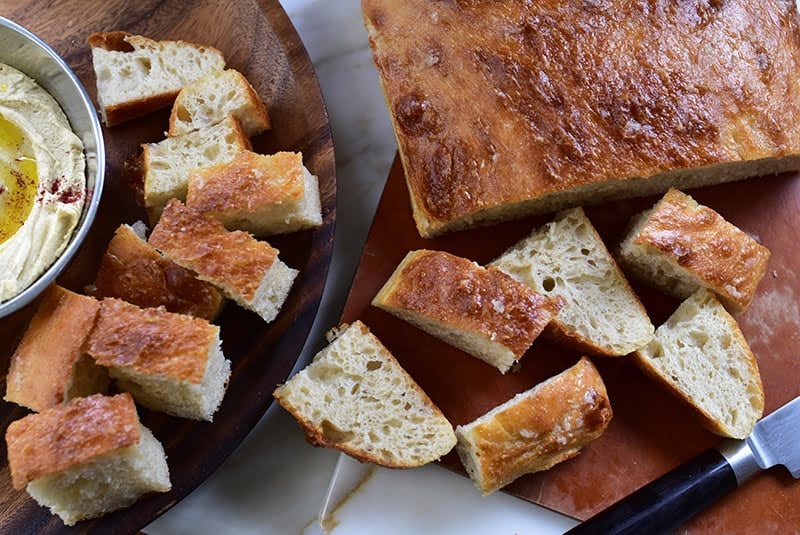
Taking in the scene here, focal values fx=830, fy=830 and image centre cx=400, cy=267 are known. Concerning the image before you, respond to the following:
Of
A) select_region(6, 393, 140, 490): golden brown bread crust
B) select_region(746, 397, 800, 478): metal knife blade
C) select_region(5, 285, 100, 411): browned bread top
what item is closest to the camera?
select_region(6, 393, 140, 490): golden brown bread crust

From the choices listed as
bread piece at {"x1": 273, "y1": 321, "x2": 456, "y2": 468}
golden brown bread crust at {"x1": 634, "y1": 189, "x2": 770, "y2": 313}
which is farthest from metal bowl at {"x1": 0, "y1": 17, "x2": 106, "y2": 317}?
golden brown bread crust at {"x1": 634, "y1": 189, "x2": 770, "y2": 313}

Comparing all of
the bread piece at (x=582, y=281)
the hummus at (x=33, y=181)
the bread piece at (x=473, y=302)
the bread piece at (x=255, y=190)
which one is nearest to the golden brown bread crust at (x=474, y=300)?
the bread piece at (x=473, y=302)

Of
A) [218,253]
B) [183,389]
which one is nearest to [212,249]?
[218,253]

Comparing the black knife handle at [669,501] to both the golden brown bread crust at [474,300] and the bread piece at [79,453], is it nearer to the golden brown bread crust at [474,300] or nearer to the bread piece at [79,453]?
the golden brown bread crust at [474,300]

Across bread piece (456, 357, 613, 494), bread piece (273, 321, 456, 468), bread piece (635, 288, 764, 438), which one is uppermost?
bread piece (273, 321, 456, 468)

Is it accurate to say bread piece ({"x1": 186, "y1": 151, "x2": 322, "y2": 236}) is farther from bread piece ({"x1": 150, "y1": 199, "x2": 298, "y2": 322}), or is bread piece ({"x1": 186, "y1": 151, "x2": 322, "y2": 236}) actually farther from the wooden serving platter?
the wooden serving platter

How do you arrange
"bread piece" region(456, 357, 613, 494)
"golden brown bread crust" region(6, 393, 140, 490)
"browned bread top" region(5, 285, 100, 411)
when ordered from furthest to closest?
1. "bread piece" region(456, 357, 613, 494)
2. "browned bread top" region(5, 285, 100, 411)
3. "golden brown bread crust" region(6, 393, 140, 490)

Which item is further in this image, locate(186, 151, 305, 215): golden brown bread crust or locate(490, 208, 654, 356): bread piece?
locate(490, 208, 654, 356): bread piece

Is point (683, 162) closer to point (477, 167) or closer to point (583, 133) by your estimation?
point (583, 133)
